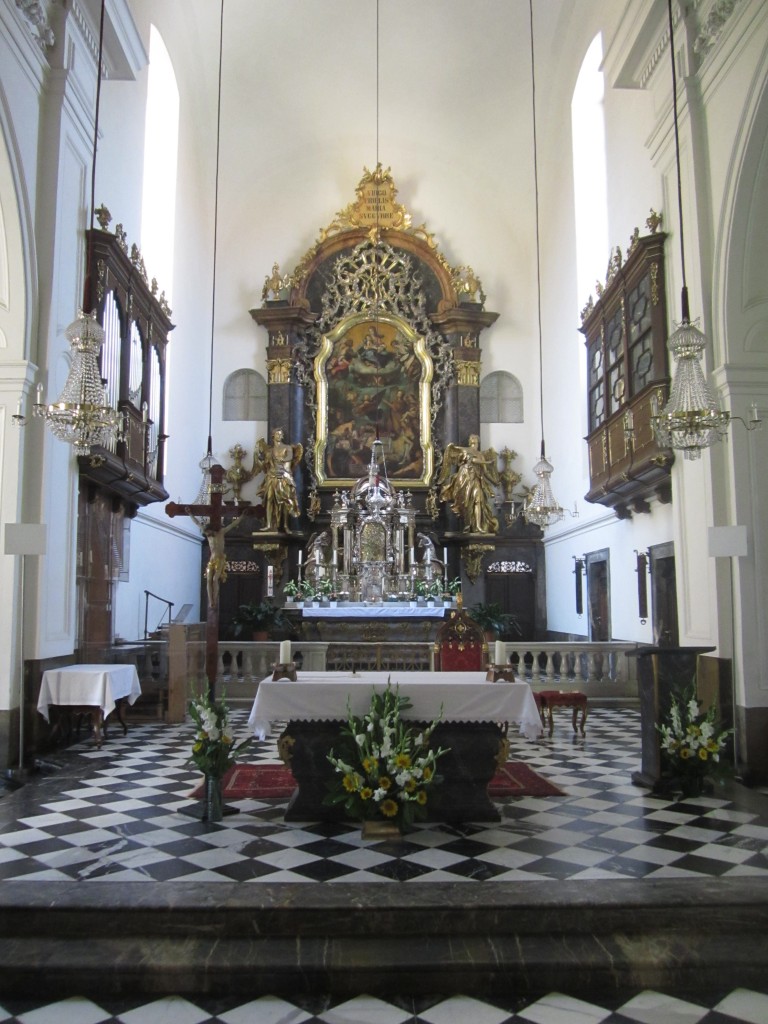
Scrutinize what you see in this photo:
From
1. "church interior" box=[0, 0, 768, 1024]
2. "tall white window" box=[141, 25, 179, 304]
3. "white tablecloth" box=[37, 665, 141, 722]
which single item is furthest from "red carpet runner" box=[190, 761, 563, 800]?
"tall white window" box=[141, 25, 179, 304]

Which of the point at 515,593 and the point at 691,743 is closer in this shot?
the point at 691,743

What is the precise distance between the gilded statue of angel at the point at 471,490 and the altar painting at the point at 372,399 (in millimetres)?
601

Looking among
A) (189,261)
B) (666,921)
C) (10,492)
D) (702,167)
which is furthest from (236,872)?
(189,261)

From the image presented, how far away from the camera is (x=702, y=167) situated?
7.86m

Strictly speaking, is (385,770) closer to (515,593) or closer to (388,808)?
(388,808)

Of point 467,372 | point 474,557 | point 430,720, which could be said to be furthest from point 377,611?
point 430,720

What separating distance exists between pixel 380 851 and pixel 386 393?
→ 13.1 m

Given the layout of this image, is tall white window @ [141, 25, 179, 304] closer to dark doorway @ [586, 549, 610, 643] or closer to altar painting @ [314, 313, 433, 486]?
altar painting @ [314, 313, 433, 486]

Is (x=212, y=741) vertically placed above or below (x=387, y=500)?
below

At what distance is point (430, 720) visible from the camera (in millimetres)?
5664

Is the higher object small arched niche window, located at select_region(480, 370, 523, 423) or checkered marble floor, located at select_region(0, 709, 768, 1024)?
small arched niche window, located at select_region(480, 370, 523, 423)

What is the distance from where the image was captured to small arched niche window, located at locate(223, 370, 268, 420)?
17.3 metres

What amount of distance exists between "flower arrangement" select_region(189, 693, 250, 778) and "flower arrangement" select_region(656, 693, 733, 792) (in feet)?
10.1

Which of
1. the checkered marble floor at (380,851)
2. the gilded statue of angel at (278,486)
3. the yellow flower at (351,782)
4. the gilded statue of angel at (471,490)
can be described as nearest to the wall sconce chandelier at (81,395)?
the checkered marble floor at (380,851)
